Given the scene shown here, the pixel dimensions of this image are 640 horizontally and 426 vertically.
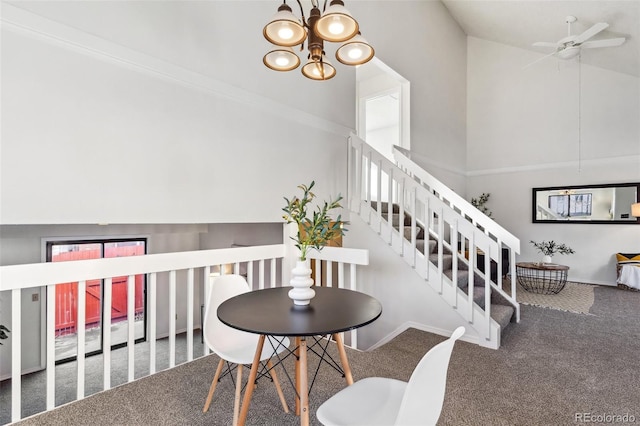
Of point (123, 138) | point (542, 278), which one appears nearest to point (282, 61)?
point (123, 138)

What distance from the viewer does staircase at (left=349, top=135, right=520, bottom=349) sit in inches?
114

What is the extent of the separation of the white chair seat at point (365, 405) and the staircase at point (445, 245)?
5.93 ft

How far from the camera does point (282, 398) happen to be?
5.86 ft

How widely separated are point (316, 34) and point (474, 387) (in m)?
2.39

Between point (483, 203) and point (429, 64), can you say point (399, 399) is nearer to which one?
point (429, 64)

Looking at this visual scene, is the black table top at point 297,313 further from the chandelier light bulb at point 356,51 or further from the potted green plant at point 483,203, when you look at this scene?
the potted green plant at point 483,203

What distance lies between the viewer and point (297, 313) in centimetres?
153

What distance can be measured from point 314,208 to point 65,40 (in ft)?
7.72

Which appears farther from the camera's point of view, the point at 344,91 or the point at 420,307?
the point at 344,91

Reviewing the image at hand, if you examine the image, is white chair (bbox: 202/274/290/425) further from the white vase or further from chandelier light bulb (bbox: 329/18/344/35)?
chandelier light bulb (bbox: 329/18/344/35)

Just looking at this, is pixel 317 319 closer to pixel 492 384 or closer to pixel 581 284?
pixel 492 384

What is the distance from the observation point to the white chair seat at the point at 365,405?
111cm

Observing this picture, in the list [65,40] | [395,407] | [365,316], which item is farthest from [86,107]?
[395,407]

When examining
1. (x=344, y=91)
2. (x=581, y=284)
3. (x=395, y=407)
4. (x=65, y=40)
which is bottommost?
(x=581, y=284)
